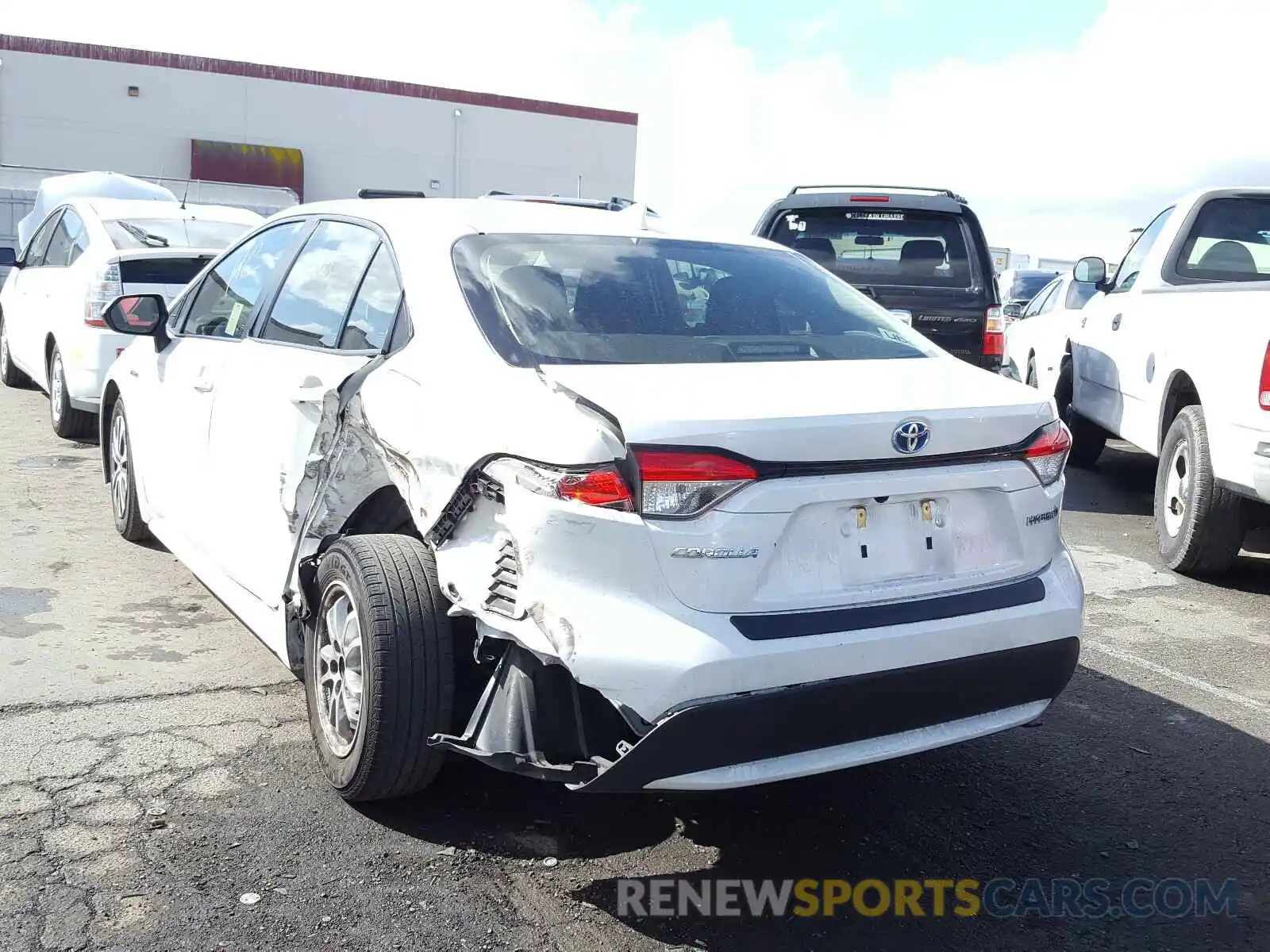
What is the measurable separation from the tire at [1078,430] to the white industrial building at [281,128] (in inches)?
1102

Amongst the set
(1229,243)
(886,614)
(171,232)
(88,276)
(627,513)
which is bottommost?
(886,614)

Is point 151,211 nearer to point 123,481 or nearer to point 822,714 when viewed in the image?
point 123,481

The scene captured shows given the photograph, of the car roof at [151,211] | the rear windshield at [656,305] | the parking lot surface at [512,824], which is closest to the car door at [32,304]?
the car roof at [151,211]

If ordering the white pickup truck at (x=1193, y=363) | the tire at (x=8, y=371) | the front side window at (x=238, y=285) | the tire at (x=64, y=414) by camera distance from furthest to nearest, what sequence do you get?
the tire at (x=8, y=371) → the tire at (x=64, y=414) → the white pickup truck at (x=1193, y=363) → the front side window at (x=238, y=285)

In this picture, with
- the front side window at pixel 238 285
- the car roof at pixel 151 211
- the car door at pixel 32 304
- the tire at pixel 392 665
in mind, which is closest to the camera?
the tire at pixel 392 665

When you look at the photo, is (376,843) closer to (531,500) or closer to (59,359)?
(531,500)

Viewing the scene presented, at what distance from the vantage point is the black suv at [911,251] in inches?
331

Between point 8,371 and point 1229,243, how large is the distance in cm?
1028

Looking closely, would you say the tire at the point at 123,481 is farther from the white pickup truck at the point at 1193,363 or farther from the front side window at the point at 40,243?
the white pickup truck at the point at 1193,363

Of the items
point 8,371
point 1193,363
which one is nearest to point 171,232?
point 8,371

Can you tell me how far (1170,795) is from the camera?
147 inches

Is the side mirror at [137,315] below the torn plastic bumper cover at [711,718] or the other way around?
the other way around

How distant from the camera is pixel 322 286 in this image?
4.07m

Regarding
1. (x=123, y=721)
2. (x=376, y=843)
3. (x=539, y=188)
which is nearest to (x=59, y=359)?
(x=123, y=721)
